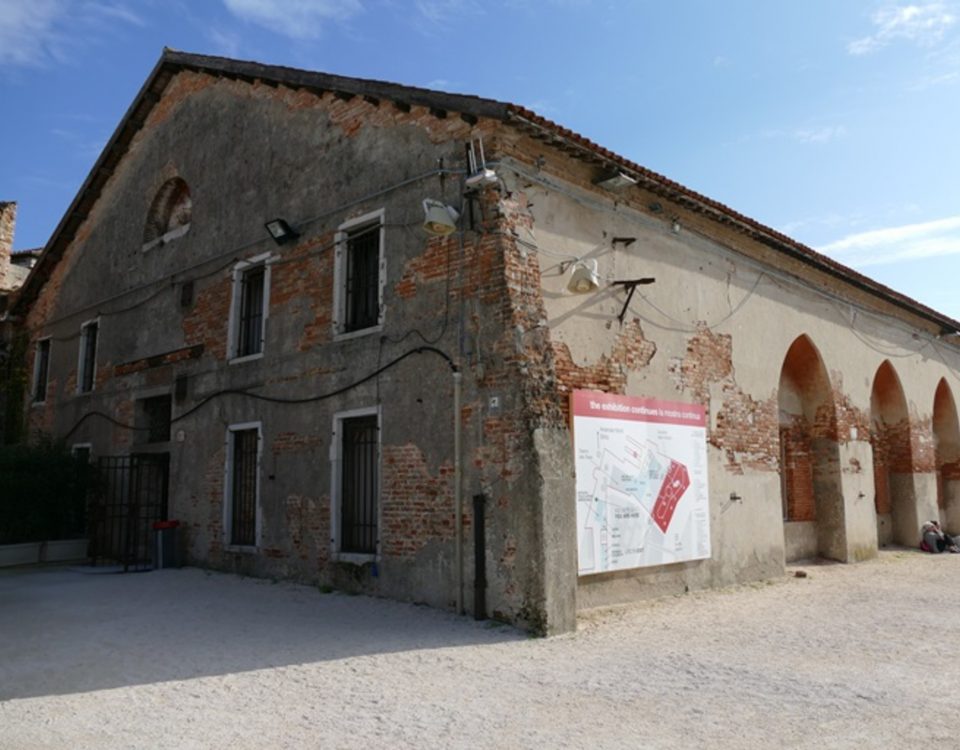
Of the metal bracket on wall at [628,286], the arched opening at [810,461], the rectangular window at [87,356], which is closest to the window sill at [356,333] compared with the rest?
the metal bracket on wall at [628,286]

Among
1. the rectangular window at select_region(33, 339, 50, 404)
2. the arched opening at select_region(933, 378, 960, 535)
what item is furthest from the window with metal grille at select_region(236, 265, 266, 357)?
the arched opening at select_region(933, 378, 960, 535)

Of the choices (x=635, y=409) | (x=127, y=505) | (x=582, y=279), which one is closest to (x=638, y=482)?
(x=635, y=409)

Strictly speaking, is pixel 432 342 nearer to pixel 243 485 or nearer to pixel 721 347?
pixel 243 485

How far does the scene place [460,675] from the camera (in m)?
5.96

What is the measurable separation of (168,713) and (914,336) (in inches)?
722

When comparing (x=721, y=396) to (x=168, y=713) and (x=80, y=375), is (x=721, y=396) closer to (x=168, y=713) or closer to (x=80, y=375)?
(x=168, y=713)

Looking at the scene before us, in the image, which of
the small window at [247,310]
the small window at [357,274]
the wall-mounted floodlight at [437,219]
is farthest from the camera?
the small window at [247,310]

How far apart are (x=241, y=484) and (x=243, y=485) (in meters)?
0.05

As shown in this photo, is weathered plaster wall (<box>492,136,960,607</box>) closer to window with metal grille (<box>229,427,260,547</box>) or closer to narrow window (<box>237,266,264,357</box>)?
narrow window (<box>237,266,264,357</box>)

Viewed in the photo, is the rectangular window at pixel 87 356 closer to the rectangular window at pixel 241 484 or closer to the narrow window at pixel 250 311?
the narrow window at pixel 250 311

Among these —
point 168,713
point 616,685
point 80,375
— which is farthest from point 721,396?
point 80,375

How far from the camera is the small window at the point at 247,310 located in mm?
12164

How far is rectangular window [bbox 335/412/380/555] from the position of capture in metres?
9.70

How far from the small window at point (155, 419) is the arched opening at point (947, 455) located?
59.8 feet
